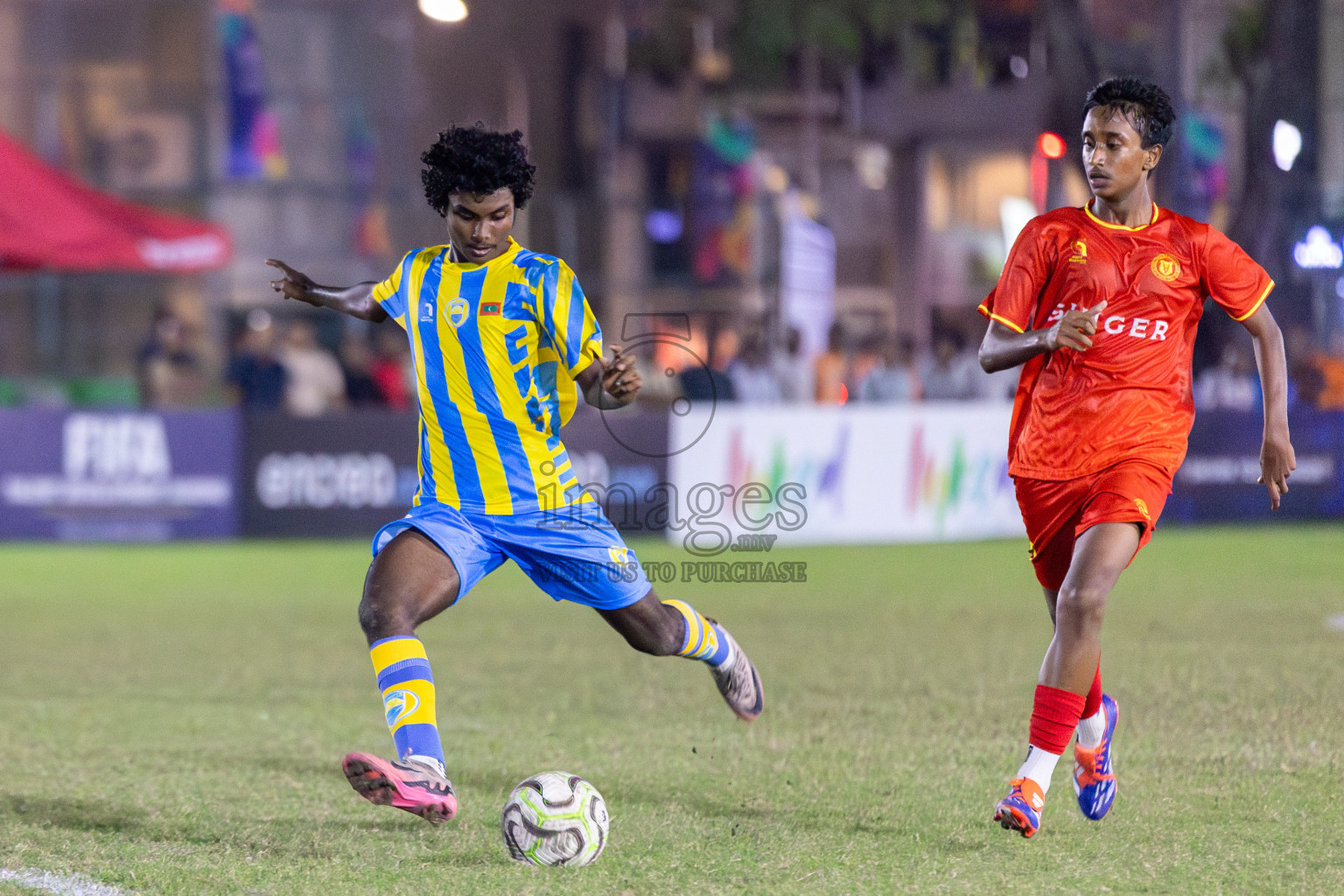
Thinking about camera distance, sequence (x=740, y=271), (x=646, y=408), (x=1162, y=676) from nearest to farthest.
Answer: (x=1162, y=676) → (x=646, y=408) → (x=740, y=271)

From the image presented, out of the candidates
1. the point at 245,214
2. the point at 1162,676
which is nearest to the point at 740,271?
the point at 245,214

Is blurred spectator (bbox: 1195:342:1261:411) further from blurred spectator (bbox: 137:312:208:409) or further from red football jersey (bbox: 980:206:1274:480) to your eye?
red football jersey (bbox: 980:206:1274:480)

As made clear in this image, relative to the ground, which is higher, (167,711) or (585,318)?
(585,318)

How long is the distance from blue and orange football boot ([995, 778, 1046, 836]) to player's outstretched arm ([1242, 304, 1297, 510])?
1131mm

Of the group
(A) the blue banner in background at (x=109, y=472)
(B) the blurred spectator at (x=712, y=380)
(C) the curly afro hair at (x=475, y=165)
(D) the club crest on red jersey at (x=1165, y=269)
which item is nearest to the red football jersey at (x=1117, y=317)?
(D) the club crest on red jersey at (x=1165, y=269)

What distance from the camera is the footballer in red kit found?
482 cm

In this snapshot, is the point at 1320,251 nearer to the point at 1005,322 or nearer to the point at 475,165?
Answer: the point at 1005,322

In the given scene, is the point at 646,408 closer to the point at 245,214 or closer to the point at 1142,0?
the point at 1142,0

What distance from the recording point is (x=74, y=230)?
46.6ft

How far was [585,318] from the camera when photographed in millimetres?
4965

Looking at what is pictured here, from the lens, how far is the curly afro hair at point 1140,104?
4887mm

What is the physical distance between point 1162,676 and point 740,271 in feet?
54.6

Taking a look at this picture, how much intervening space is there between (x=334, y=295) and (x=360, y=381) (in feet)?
37.0

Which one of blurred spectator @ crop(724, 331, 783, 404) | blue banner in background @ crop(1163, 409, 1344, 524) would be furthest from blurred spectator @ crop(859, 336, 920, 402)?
blue banner in background @ crop(1163, 409, 1344, 524)
